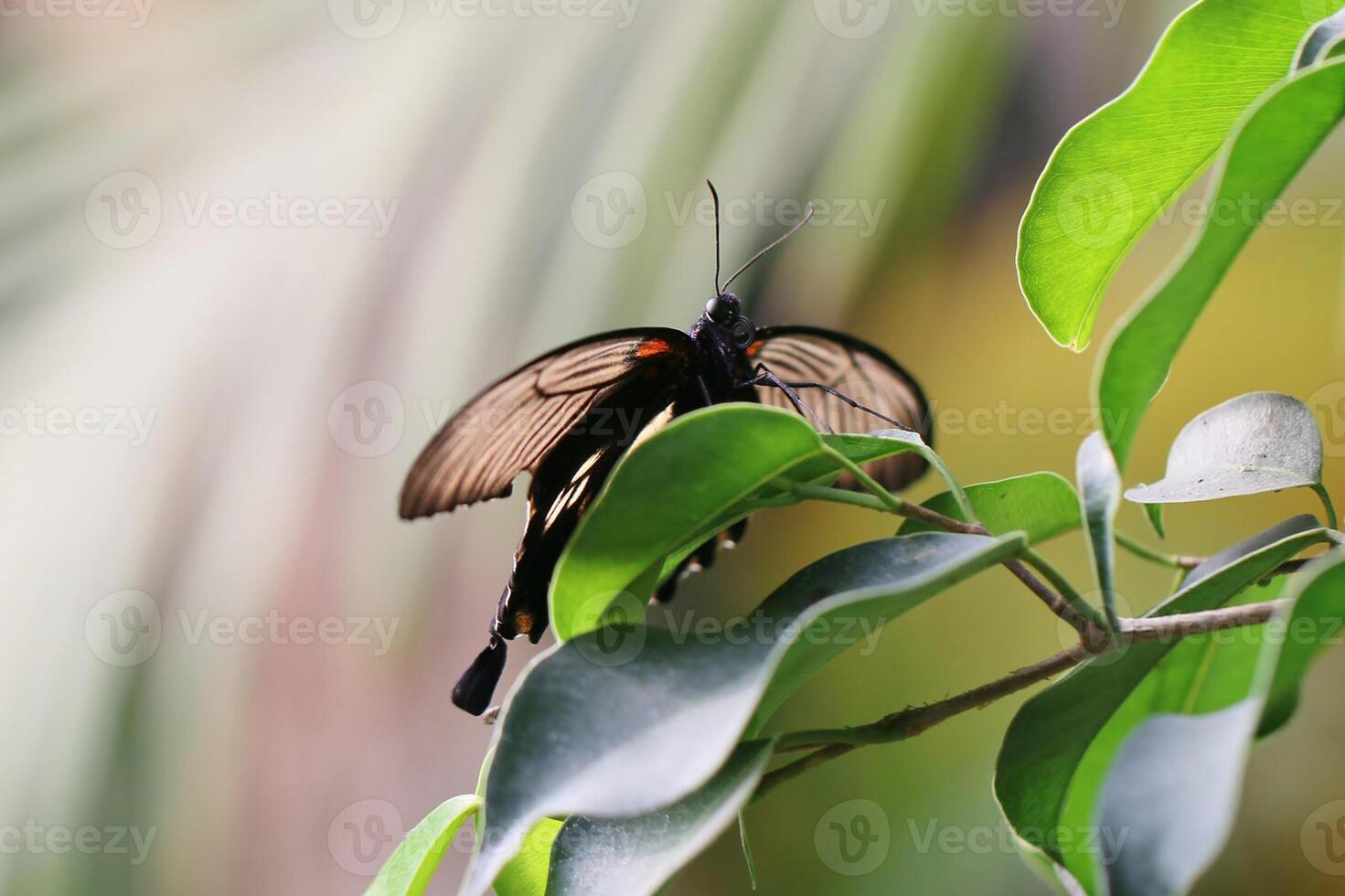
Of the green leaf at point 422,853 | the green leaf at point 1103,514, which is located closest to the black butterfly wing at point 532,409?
the green leaf at point 422,853

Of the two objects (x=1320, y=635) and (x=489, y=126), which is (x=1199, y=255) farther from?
(x=489, y=126)

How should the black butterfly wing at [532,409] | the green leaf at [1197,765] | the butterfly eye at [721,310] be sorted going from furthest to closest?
the butterfly eye at [721,310] → the black butterfly wing at [532,409] → the green leaf at [1197,765]

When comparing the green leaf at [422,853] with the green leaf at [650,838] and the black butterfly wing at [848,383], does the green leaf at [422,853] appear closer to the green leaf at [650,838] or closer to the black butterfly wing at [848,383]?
the green leaf at [650,838]

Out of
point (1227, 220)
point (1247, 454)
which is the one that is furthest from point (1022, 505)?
point (1227, 220)

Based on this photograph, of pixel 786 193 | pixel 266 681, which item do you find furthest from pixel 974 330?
pixel 266 681

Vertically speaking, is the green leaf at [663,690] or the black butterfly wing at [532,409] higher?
the black butterfly wing at [532,409]

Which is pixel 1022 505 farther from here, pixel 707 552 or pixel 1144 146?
pixel 707 552

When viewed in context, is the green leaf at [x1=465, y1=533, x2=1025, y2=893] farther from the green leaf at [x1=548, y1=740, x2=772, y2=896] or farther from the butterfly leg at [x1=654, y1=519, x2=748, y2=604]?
the butterfly leg at [x1=654, y1=519, x2=748, y2=604]
